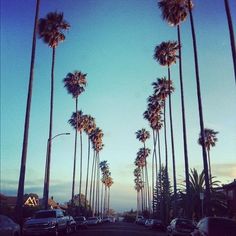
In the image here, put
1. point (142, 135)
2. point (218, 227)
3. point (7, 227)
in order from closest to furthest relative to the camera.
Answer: point (218, 227)
point (7, 227)
point (142, 135)

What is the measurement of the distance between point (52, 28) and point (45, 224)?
998 inches

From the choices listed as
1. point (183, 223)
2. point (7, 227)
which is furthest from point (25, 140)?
point (7, 227)

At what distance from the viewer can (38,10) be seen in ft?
110

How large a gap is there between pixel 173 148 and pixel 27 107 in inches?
1010

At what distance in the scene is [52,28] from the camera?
144 feet

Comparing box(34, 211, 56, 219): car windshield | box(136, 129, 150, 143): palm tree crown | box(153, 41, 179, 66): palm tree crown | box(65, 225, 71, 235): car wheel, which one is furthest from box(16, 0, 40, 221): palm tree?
box(136, 129, 150, 143): palm tree crown

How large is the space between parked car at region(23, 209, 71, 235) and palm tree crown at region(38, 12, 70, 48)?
22.0 m

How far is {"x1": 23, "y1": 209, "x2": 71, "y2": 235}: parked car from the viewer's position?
24.5 metres

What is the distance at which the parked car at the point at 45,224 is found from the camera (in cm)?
2445

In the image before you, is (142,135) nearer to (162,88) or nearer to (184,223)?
(162,88)

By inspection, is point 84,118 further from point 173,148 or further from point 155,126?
point 173,148

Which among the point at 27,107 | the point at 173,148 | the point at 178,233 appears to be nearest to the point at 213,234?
the point at 178,233

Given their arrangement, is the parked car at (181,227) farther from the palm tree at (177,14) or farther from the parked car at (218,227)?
the palm tree at (177,14)

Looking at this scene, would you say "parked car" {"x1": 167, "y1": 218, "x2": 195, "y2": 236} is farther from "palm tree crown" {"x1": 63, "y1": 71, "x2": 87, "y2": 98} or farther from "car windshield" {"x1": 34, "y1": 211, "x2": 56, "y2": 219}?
"palm tree crown" {"x1": 63, "y1": 71, "x2": 87, "y2": 98}
